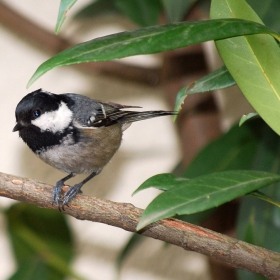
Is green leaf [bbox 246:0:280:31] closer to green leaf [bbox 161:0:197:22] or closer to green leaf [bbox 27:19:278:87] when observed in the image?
green leaf [bbox 161:0:197:22]

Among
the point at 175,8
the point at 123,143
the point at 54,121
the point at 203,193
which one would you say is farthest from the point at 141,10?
the point at 203,193

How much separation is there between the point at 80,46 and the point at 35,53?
1687 millimetres

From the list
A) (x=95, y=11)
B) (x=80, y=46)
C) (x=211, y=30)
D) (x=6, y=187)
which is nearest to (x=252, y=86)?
(x=211, y=30)

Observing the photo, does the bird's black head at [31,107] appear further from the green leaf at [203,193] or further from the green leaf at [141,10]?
the green leaf at [203,193]

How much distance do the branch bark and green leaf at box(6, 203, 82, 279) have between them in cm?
90

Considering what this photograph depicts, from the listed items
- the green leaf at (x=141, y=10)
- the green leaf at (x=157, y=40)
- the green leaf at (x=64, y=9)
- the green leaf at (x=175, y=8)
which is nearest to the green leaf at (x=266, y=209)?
the green leaf at (x=175, y=8)

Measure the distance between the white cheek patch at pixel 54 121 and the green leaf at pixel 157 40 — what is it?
79 centimetres

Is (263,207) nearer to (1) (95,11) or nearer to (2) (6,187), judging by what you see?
(2) (6,187)

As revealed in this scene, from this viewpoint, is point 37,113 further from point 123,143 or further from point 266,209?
point 123,143

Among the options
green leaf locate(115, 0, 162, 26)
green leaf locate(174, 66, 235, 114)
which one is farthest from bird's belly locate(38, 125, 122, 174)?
green leaf locate(174, 66, 235, 114)

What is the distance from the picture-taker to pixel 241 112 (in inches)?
102

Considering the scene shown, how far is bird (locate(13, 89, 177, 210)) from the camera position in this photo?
156 centimetres

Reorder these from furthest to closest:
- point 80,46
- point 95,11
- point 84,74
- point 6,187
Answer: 1. point 84,74
2. point 95,11
3. point 6,187
4. point 80,46

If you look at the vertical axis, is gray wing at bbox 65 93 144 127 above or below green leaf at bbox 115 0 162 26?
below
